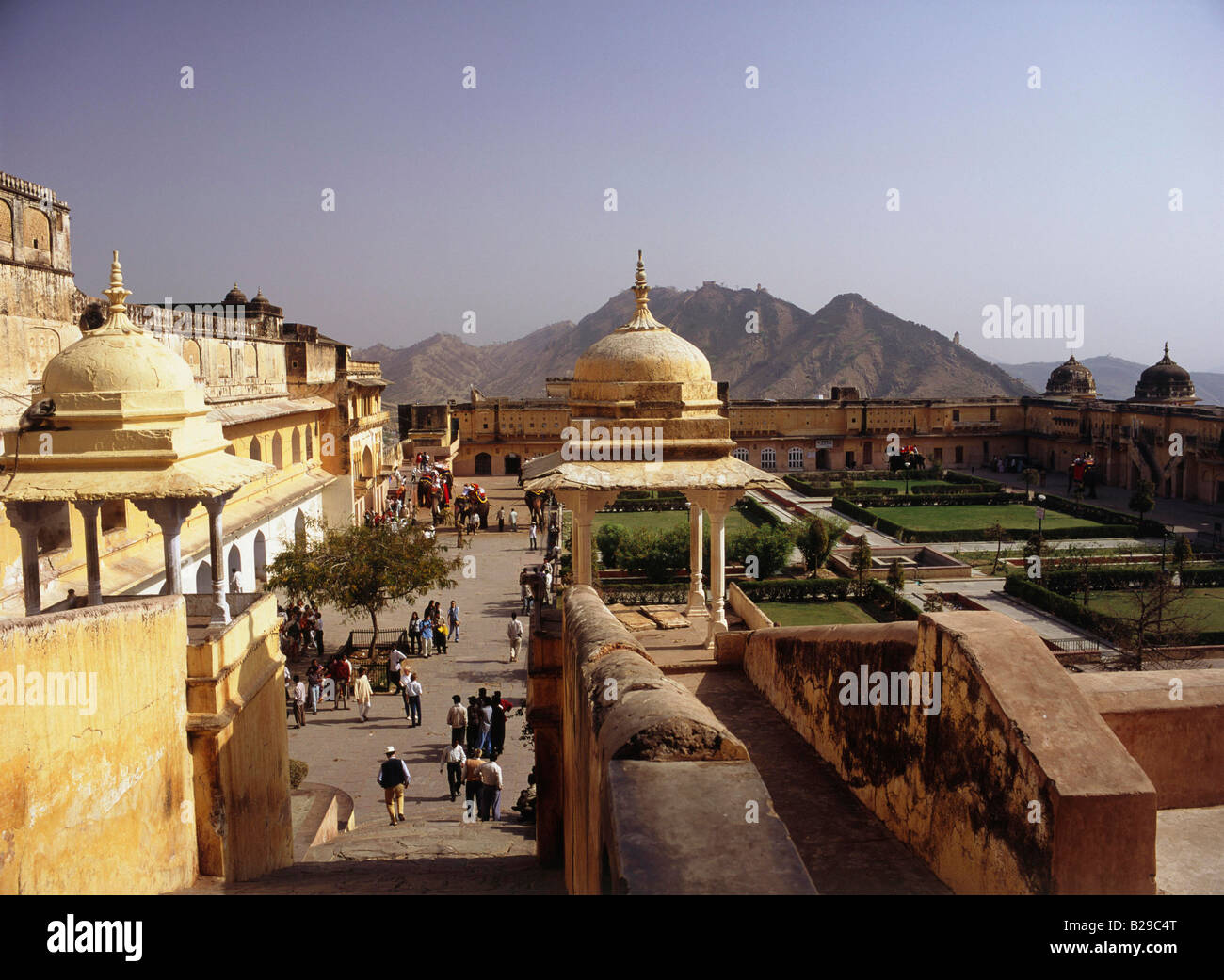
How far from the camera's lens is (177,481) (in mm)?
7254

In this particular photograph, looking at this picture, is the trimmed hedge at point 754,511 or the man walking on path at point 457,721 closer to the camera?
the man walking on path at point 457,721

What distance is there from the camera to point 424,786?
38.3 ft

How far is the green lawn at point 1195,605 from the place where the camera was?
18.6 metres

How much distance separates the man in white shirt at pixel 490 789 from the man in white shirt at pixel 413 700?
3.28 metres

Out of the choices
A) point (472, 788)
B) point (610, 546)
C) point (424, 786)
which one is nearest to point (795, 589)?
point (610, 546)

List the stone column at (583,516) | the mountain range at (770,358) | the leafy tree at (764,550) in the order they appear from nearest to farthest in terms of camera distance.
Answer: the stone column at (583,516), the leafy tree at (764,550), the mountain range at (770,358)

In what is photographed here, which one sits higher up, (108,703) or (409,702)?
(108,703)

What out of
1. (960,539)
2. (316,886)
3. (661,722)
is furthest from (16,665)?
(960,539)

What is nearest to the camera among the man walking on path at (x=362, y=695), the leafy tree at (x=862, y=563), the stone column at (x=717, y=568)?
the stone column at (x=717, y=568)

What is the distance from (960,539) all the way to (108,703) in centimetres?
2609

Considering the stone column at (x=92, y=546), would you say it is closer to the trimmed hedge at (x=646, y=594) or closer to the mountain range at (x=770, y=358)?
the trimmed hedge at (x=646, y=594)

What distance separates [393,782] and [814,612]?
12742 millimetres

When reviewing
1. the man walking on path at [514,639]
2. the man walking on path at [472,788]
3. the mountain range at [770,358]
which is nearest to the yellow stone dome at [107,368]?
the man walking on path at [472,788]
